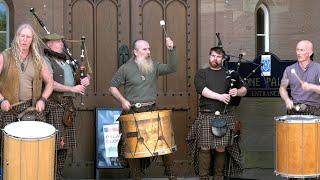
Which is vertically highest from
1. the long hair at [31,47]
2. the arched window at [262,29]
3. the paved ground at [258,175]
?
the arched window at [262,29]

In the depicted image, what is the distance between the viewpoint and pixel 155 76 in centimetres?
807

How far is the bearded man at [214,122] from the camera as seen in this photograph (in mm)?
8086

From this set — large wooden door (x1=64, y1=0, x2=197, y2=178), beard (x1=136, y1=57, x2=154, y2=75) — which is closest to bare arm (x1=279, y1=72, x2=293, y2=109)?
large wooden door (x1=64, y1=0, x2=197, y2=178)

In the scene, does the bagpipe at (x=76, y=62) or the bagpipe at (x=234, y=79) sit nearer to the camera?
the bagpipe at (x=76, y=62)

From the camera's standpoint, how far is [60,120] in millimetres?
7836

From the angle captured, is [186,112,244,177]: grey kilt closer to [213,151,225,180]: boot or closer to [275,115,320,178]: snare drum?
[213,151,225,180]: boot

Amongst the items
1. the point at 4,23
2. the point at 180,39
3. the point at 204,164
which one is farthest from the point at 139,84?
the point at 4,23

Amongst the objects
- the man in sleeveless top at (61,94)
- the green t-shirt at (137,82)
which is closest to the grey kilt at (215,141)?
the green t-shirt at (137,82)

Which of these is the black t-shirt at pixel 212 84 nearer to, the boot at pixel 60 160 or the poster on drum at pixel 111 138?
the poster on drum at pixel 111 138

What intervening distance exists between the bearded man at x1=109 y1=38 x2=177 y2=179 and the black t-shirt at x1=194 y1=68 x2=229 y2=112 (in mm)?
381

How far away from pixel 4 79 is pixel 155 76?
1740 mm

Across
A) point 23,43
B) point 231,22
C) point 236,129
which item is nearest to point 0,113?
point 23,43

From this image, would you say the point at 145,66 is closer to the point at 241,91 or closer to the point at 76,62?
the point at 76,62

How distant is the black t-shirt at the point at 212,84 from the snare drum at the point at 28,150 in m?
2.12
